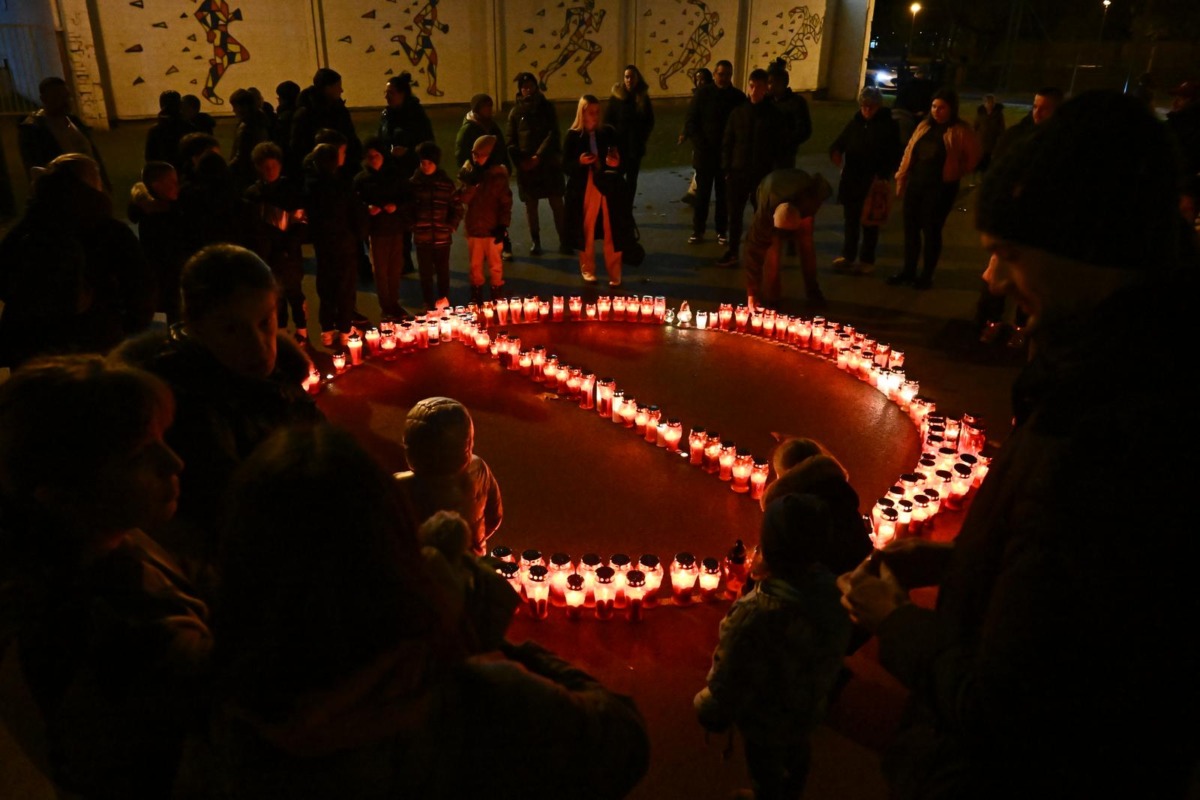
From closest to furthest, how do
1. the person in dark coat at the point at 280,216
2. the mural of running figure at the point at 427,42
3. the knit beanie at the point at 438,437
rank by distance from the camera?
1. the knit beanie at the point at 438,437
2. the person in dark coat at the point at 280,216
3. the mural of running figure at the point at 427,42

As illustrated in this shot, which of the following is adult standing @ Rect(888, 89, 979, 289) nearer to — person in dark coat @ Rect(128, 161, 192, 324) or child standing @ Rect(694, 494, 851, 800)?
person in dark coat @ Rect(128, 161, 192, 324)

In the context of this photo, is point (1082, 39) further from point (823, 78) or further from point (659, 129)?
point (659, 129)

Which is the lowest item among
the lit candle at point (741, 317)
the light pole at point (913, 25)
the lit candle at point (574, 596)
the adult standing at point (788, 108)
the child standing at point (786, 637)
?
the lit candle at point (574, 596)

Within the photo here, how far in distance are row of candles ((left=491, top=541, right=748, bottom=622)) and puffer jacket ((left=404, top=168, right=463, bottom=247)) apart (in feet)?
13.8

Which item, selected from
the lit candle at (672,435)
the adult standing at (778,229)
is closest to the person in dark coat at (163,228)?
the lit candle at (672,435)

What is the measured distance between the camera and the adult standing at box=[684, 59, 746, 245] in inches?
370

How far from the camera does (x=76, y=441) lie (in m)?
1.53

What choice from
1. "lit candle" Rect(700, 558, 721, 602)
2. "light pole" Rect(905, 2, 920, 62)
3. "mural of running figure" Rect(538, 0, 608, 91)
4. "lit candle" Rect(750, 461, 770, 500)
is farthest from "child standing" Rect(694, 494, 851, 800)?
"light pole" Rect(905, 2, 920, 62)

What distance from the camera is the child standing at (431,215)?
720 cm

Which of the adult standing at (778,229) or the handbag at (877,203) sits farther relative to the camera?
the handbag at (877,203)

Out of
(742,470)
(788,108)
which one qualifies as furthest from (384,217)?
(788,108)

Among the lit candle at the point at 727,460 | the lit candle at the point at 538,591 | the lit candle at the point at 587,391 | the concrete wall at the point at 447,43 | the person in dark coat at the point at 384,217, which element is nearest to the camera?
the lit candle at the point at 538,591

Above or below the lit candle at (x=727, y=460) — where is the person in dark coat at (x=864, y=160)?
above

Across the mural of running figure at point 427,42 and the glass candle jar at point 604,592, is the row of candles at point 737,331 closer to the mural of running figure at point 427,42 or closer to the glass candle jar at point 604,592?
the glass candle jar at point 604,592
